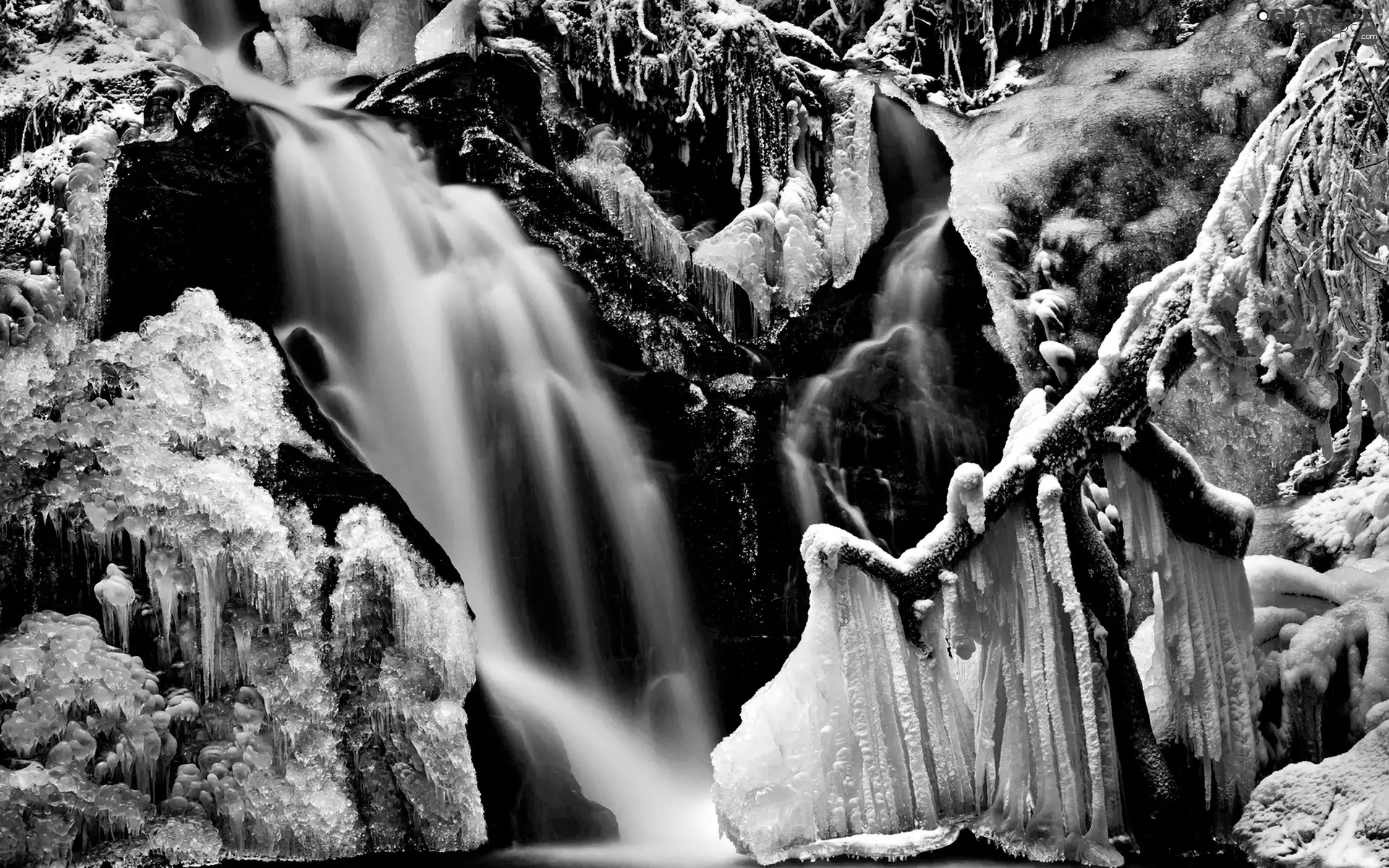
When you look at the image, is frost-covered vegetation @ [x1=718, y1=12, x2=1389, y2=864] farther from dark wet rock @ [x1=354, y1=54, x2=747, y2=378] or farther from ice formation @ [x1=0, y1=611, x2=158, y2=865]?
dark wet rock @ [x1=354, y1=54, x2=747, y2=378]

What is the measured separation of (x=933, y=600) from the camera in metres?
5.39

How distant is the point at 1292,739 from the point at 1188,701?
534 millimetres

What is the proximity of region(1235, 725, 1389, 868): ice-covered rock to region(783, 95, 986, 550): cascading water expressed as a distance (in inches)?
133

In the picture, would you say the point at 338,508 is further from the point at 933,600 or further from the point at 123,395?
the point at 933,600

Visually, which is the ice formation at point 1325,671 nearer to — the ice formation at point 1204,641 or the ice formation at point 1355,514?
the ice formation at point 1204,641

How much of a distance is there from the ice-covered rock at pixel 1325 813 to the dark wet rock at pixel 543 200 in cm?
444

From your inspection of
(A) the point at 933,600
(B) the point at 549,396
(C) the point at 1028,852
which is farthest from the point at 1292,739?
(B) the point at 549,396

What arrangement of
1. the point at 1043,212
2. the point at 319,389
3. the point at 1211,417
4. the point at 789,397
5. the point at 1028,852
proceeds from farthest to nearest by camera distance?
the point at 1043,212, the point at 1211,417, the point at 789,397, the point at 319,389, the point at 1028,852

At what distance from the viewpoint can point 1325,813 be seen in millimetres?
5121

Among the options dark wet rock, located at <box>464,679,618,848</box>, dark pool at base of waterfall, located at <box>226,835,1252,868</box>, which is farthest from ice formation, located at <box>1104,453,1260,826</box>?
dark wet rock, located at <box>464,679,618,848</box>

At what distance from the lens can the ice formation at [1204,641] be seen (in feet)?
18.1

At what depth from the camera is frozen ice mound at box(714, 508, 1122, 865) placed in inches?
209

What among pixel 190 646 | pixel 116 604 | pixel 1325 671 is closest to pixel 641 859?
pixel 190 646

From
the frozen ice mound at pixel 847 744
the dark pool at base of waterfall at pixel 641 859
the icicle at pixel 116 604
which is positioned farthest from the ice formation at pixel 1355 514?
the icicle at pixel 116 604
